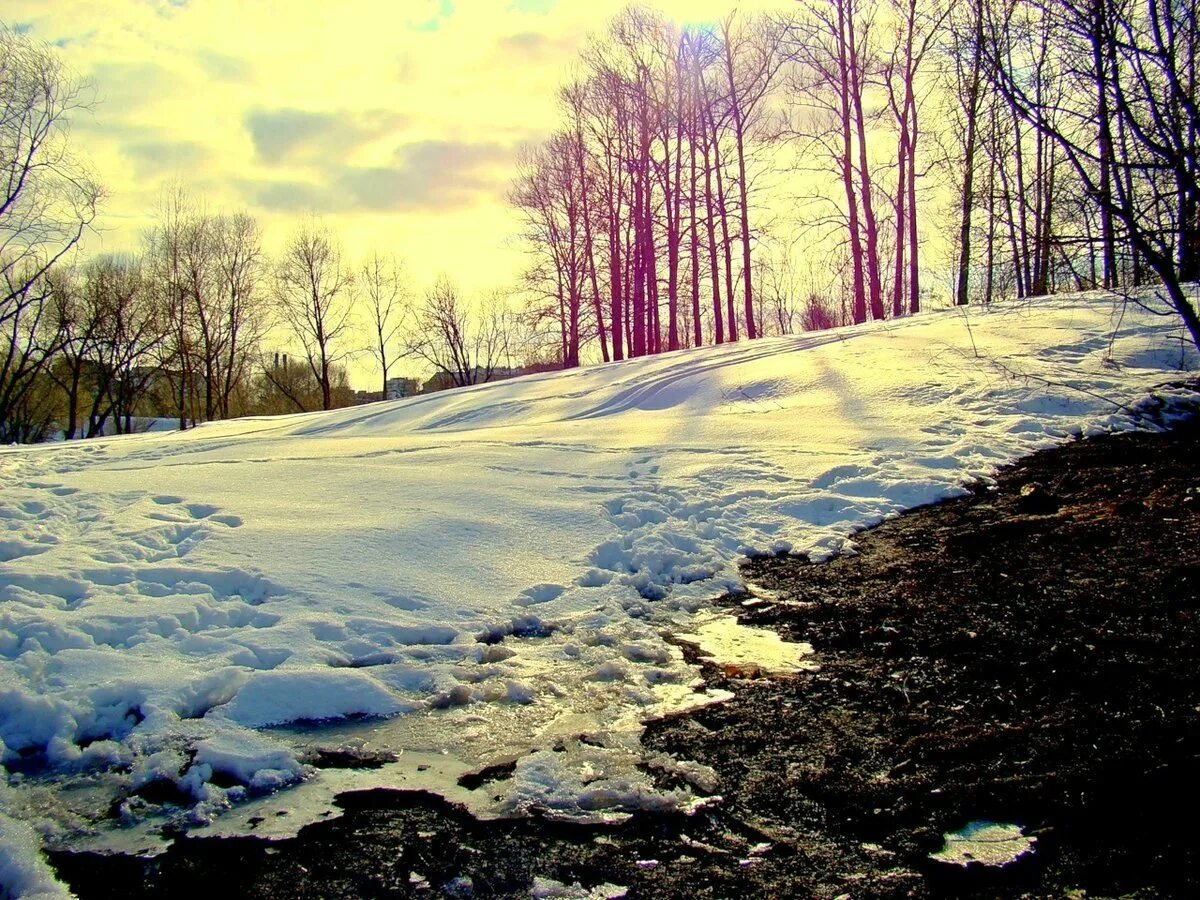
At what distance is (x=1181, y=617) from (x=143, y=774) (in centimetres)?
567

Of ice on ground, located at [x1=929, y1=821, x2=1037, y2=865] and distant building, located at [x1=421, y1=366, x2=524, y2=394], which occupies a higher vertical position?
distant building, located at [x1=421, y1=366, x2=524, y2=394]

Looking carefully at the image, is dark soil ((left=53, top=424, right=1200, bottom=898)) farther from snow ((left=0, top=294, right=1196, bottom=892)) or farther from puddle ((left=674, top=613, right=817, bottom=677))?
snow ((left=0, top=294, right=1196, bottom=892))

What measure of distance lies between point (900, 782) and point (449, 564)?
3.74m

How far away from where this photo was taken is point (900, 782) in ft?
10.1

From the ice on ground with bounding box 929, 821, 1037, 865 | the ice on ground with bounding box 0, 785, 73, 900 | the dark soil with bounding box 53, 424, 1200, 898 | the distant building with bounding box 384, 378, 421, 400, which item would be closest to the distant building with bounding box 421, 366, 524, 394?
the distant building with bounding box 384, 378, 421, 400

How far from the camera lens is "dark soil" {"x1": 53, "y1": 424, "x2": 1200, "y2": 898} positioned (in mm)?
2604

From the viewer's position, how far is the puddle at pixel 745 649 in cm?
437

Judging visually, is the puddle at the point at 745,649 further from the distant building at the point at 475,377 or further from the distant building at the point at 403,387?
the distant building at the point at 403,387

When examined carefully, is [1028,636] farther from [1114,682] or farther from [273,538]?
[273,538]

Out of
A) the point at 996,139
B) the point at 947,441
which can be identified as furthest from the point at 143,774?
the point at 996,139

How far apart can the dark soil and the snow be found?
10.1 inches

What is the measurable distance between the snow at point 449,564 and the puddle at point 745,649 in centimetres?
18

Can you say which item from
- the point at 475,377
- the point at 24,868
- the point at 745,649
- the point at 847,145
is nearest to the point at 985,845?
the point at 745,649

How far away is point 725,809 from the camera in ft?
9.91
